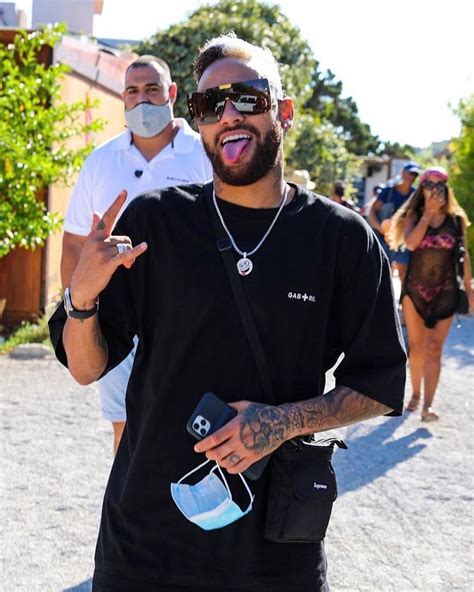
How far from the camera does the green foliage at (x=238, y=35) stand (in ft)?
67.2

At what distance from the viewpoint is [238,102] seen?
8.74ft

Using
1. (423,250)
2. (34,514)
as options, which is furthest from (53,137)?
(34,514)

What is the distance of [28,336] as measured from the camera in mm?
10219

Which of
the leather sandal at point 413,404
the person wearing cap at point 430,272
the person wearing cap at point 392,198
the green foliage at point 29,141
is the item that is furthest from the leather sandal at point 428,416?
the green foliage at point 29,141

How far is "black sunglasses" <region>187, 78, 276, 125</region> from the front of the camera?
8.77 feet

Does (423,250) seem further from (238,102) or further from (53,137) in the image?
(238,102)

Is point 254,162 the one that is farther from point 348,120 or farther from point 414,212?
point 348,120

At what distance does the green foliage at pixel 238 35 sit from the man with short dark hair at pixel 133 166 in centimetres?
1429

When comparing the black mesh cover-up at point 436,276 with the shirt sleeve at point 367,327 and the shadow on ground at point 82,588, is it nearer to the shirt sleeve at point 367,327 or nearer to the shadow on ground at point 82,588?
the shadow on ground at point 82,588

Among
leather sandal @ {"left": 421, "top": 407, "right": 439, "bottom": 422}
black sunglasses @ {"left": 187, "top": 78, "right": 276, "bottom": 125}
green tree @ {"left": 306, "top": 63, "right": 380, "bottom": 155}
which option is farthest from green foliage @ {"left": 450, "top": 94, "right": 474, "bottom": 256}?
green tree @ {"left": 306, "top": 63, "right": 380, "bottom": 155}

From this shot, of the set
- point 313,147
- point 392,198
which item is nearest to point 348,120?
point 313,147

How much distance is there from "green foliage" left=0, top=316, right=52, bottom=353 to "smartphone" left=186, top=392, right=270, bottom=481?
7.73 metres

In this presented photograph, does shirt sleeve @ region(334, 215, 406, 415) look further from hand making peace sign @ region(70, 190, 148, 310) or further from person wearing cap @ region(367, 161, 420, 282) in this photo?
person wearing cap @ region(367, 161, 420, 282)

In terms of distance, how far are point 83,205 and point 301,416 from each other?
2559 mm
